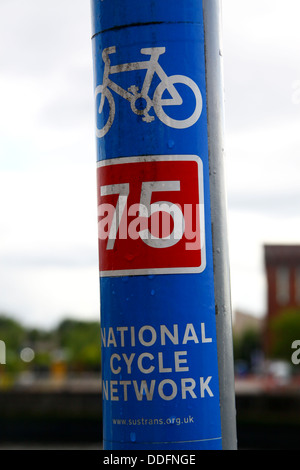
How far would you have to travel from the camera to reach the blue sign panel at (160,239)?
3.52m

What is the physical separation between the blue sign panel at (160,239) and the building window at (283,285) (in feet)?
224

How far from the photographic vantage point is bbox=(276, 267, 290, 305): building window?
233 ft

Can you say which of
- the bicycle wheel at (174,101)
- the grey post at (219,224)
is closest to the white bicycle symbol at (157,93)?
the bicycle wheel at (174,101)

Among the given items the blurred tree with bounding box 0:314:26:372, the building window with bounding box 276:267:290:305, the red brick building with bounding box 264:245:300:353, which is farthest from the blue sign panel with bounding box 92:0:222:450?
the blurred tree with bounding box 0:314:26:372

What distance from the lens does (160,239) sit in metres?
3.54

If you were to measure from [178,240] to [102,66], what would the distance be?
0.88m

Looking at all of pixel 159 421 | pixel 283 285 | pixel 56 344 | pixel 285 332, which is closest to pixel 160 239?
pixel 159 421

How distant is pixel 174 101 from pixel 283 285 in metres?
69.1

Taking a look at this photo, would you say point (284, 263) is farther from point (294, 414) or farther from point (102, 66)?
point (102, 66)

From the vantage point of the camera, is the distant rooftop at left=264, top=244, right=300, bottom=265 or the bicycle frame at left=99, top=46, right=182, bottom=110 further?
the distant rooftop at left=264, top=244, right=300, bottom=265

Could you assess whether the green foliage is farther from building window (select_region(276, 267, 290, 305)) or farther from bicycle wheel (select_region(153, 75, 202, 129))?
bicycle wheel (select_region(153, 75, 202, 129))

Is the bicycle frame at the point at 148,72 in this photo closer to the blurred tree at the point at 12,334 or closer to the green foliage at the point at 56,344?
the green foliage at the point at 56,344
